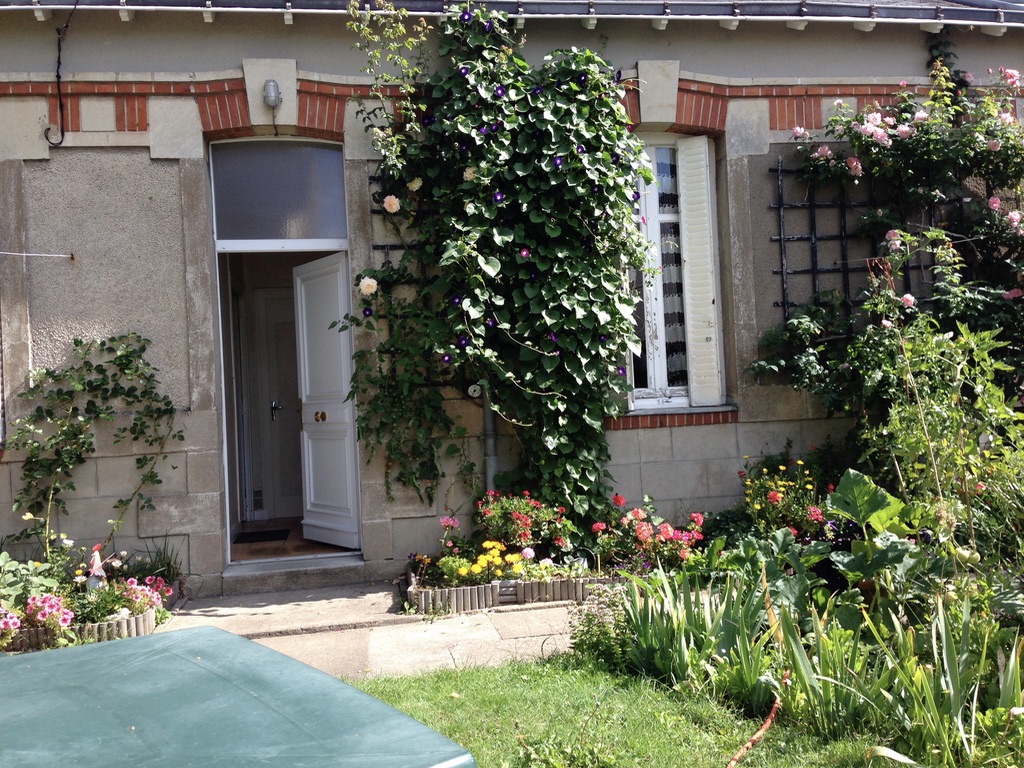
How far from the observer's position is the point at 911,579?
368 centimetres

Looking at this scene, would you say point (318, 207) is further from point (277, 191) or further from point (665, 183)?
point (665, 183)

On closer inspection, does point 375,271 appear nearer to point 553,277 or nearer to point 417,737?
point 553,277

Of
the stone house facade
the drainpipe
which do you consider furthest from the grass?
the stone house facade

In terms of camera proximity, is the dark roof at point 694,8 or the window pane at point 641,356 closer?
the dark roof at point 694,8

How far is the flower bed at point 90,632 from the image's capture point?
4551 mm

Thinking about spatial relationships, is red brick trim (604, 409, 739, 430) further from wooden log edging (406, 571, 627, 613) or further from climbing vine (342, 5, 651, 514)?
wooden log edging (406, 571, 627, 613)

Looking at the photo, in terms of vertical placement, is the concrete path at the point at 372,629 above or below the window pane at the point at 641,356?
below

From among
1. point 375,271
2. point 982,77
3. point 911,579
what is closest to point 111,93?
point 375,271

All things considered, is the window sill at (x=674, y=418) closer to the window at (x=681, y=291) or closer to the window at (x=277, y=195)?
the window at (x=681, y=291)

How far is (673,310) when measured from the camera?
265 inches

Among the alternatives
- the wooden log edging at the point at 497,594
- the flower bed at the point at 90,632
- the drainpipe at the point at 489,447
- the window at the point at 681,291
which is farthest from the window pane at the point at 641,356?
the flower bed at the point at 90,632

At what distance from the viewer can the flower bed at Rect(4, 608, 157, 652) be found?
4551mm

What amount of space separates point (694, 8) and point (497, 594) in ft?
14.8

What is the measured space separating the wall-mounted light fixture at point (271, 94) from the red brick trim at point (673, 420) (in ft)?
10.7
